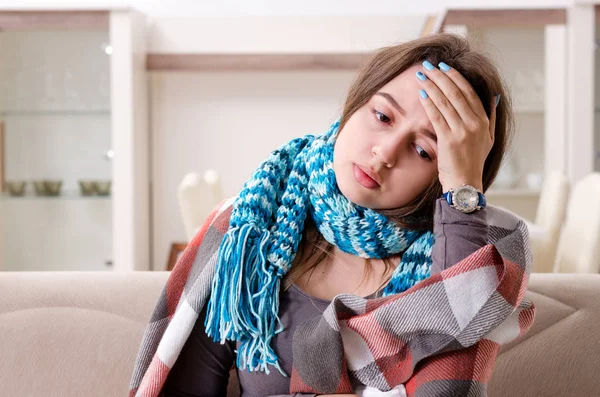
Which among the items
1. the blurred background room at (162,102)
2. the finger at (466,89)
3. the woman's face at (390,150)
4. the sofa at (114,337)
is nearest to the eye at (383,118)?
the woman's face at (390,150)

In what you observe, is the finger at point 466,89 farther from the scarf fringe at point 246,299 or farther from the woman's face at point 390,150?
the scarf fringe at point 246,299

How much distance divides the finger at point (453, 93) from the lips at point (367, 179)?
15 centimetres

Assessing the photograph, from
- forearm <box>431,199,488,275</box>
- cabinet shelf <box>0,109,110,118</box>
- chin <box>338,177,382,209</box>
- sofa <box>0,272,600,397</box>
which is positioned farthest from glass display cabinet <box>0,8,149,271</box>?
forearm <box>431,199,488,275</box>

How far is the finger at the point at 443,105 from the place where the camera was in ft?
3.30

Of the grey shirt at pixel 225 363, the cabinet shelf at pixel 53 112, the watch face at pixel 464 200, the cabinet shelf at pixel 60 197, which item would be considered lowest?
the grey shirt at pixel 225 363

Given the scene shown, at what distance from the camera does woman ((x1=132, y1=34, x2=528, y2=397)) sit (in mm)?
1023

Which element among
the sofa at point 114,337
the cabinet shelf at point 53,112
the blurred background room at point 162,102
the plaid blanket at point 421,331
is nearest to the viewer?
the plaid blanket at point 421,331

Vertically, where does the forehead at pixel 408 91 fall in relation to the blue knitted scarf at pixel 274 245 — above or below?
above

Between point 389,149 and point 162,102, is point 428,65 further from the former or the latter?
point 162,102

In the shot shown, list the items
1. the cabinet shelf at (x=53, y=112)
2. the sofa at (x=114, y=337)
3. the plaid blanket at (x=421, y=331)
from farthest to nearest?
the cabinet shelf at (x=53, y=112) → the sofa at (x=114, y=337) → the plaid blanket at (x=421, y=331)

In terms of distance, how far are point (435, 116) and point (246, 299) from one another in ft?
1.34

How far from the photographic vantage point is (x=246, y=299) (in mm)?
1115

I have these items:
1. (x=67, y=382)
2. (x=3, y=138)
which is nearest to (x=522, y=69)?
(x=3, y=138)

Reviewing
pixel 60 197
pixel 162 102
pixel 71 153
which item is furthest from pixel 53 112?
pixel 162 102
